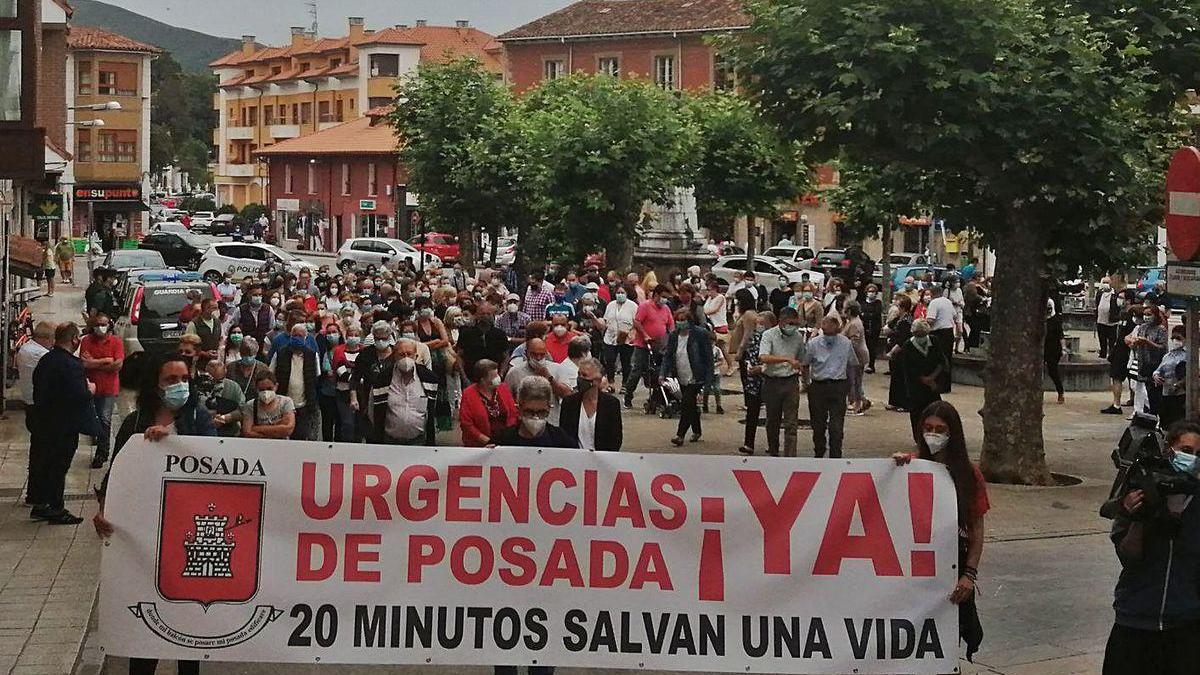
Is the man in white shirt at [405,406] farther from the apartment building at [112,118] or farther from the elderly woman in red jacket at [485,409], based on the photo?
the apartment building at [112,118]

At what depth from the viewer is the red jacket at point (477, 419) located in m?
12.1

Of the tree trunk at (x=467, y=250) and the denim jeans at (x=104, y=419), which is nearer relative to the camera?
the denim jeans at (x=104, y=419)

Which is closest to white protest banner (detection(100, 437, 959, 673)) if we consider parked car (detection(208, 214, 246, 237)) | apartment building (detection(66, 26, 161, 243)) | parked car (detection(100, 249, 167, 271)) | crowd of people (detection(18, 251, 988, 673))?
crowd of people (detection(18, 251, 988, 673))

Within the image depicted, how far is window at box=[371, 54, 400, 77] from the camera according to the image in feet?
399

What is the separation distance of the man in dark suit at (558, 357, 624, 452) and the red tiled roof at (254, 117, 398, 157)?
87727 mm

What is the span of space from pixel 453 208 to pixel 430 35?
76091 millimetres

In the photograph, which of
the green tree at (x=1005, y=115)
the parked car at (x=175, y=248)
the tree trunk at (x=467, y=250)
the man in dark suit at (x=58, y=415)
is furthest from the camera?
the parked car at (x=175, y=248)

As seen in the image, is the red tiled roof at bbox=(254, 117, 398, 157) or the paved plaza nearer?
the paved plaza

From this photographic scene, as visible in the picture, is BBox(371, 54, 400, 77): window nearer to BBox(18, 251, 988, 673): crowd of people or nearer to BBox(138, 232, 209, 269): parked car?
BBox(138, 232, 209, 269): parked car

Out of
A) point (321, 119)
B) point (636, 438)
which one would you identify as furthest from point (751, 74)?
point (321, 119)

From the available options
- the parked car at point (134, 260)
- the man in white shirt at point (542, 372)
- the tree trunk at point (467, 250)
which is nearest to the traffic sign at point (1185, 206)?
the man in white shirt at point (542, 372)

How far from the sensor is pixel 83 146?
328ft

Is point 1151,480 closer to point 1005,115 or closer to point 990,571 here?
point 990,571

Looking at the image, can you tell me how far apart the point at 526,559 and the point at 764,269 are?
5232cm
